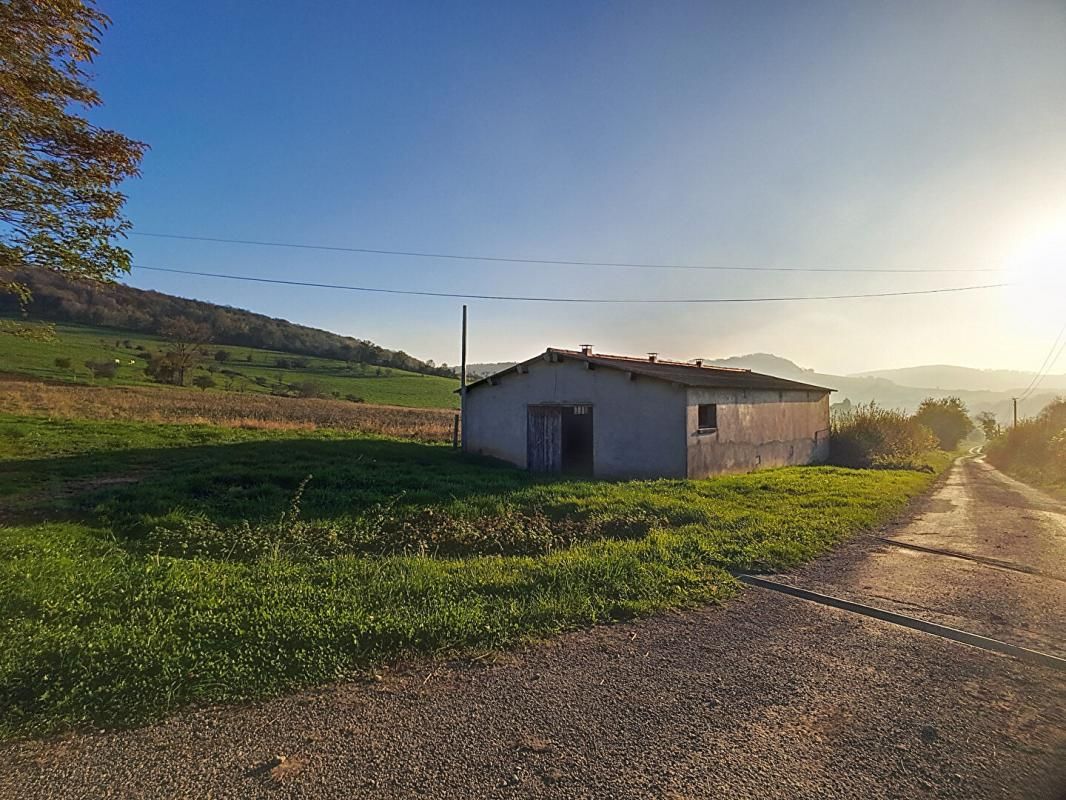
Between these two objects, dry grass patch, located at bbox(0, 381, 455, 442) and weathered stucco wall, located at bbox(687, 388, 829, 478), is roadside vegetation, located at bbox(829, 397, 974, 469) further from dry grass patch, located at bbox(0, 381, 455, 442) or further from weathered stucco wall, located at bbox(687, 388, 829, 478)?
dry grass patch, located at bbox(0, 381, 455, 442)

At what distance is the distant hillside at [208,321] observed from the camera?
65688 mm

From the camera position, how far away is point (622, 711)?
136 inches

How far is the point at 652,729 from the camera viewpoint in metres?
Answer: 3.25

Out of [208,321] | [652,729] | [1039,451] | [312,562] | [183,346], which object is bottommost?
[652,729]

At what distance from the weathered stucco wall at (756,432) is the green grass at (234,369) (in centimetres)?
3147

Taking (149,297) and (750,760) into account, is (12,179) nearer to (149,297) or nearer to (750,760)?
(750,760)

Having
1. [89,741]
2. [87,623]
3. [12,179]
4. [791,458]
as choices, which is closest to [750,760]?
[89,741]

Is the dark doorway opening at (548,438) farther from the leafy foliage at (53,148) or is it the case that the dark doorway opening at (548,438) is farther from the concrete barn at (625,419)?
the leafy foliage at (53,148)

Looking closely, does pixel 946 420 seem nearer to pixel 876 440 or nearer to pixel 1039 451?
pixel 1039 451

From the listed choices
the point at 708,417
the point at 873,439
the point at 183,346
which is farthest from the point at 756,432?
the point at 183,346

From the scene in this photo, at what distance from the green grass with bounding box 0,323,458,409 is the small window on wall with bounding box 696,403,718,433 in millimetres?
34344

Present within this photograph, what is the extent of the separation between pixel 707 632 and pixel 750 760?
1.83m

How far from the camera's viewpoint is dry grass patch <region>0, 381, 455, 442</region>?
23812 millimetres

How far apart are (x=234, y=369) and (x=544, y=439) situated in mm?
51806
